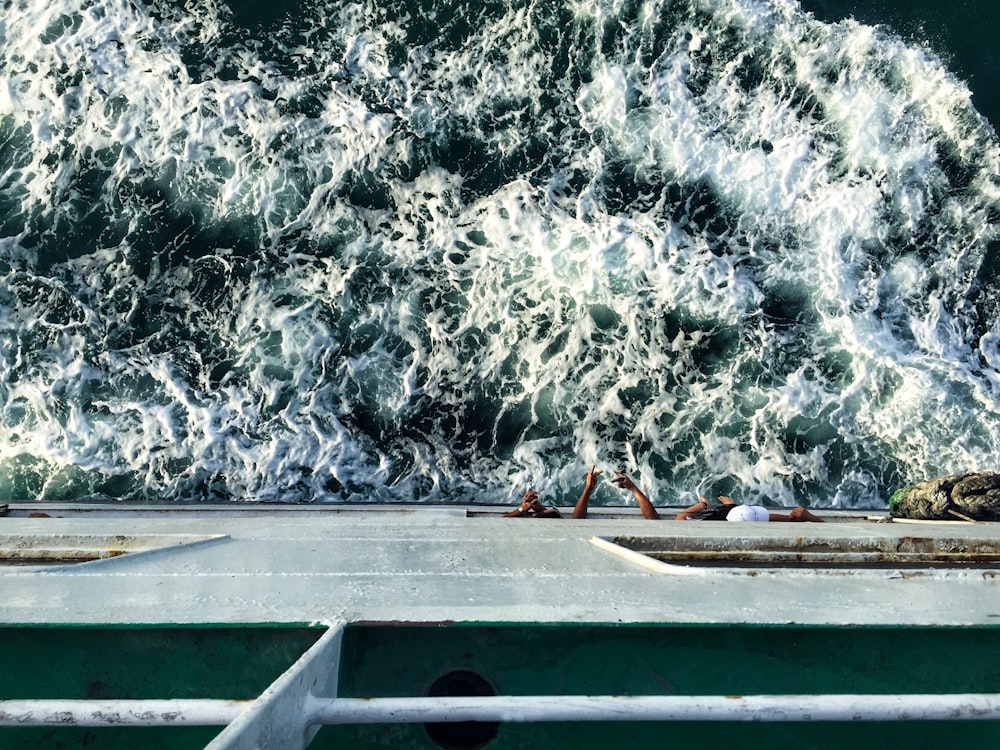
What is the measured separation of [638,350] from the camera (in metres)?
7.93

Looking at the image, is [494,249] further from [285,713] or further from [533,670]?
[285,713]

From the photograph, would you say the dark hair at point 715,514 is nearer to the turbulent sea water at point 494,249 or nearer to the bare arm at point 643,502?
the bare arm at point 643,502

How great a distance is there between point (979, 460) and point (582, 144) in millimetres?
5827

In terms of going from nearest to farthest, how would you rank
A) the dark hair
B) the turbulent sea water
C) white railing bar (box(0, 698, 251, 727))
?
white railing bar (box(0, 698, 251, 727)) < the dark hair < the turbulent sea water

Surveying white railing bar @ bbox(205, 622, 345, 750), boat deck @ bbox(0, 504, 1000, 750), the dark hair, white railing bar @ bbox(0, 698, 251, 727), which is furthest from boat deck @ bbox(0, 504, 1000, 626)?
the dark hair

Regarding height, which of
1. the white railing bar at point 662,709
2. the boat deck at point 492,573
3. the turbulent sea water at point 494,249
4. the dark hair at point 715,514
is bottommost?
the dark hair at point 715,514

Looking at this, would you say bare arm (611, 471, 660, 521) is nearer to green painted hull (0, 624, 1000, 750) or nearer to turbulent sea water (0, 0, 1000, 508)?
turbulent sea water (0, 0, 1000, 508)

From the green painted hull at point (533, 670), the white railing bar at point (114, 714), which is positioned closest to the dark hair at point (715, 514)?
the green painted hull at point (533, 670)

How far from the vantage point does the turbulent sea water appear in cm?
764

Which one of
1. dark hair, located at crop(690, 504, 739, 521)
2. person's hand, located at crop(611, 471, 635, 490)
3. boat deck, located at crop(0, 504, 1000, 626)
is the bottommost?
dark hair, located at crop(690, 504, 739, 521)

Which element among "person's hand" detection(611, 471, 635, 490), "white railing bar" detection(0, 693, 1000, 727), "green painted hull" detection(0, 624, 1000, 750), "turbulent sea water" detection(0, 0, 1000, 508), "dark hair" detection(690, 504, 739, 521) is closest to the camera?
"white railing bar" detection(0, 693, 1000, 727)

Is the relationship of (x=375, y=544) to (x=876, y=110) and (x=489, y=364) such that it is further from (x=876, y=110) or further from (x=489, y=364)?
(x=876, y=110)

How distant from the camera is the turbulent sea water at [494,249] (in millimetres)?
7645

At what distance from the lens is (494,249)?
8055mm
